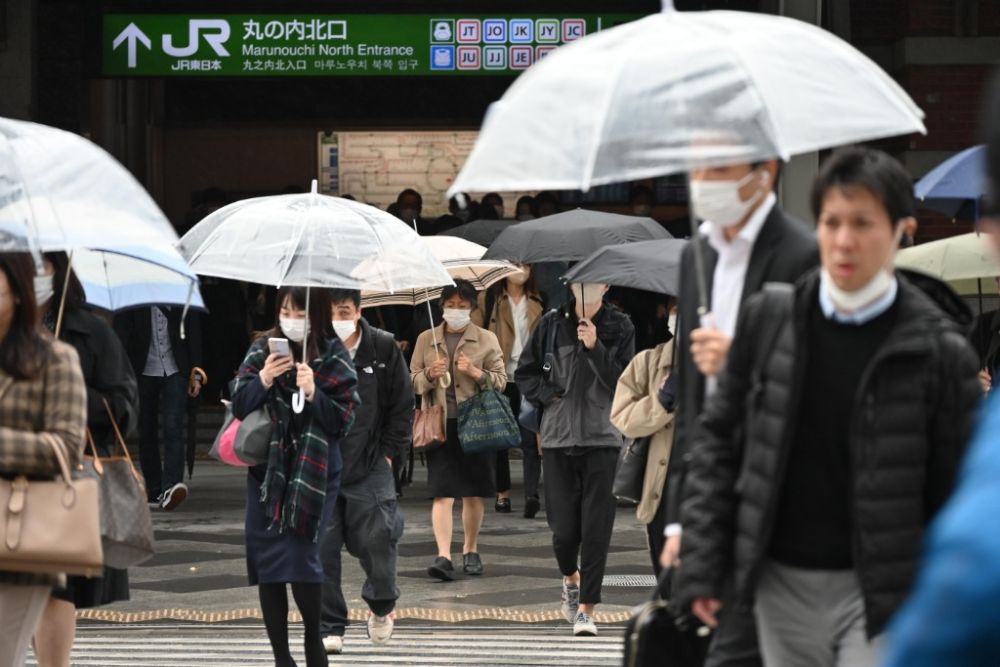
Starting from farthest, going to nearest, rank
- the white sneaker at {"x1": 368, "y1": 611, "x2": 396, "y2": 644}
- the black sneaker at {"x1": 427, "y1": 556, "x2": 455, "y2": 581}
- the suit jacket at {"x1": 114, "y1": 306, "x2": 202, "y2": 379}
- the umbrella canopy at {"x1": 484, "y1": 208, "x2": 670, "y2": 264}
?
the suit jacket at {"x1": 114, "y1": 306, "x2": 202, "y2": 379}, the umbrella canopy at {"x1": 484, "y1": 208, "x2": 670, "y2": 264}, the black sneaker at {"x1": 427, "y1": 556, "x2": 455, "y2": 581}, the white sneaker at {"x1": 368, "y1": 611, "x2": 396, "y2": 644}

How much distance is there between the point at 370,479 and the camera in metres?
8.86

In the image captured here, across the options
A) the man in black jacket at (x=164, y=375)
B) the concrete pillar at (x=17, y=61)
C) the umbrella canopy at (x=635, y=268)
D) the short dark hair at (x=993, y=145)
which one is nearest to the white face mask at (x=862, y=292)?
the short dark hair at (x=993, y=145)

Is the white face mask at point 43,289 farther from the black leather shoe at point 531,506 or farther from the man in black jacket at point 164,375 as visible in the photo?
the man in black jacket at point 164,375

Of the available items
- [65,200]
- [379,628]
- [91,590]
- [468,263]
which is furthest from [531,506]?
[65,200]

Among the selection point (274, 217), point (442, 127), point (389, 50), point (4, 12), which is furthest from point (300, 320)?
point (442, 127)

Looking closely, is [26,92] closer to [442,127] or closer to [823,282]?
[442,127]

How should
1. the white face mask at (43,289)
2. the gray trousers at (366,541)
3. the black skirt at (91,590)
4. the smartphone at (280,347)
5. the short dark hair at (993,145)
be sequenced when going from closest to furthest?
the short dark hair at (993,145)
the white face mask at (43,289)
the black skirt at (91,590)
the smartphone at (280,347)
the gray trousers at (366,541)

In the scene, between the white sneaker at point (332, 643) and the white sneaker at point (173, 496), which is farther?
the white sneaker at point (173, 496)

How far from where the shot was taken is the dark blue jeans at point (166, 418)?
591 inches

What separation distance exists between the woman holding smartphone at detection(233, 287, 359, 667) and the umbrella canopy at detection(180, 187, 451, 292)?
0.20 m

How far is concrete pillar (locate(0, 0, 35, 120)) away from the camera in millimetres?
17422

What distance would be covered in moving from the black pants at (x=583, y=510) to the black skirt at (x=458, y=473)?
1630 mm

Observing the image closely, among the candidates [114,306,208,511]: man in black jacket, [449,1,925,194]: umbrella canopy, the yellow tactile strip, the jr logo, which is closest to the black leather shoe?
[114,306,208,511]: man in black jacket

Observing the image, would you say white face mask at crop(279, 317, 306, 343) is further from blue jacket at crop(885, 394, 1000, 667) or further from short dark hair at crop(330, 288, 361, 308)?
blue jacket at crop(885, 394, 1000, 667)
